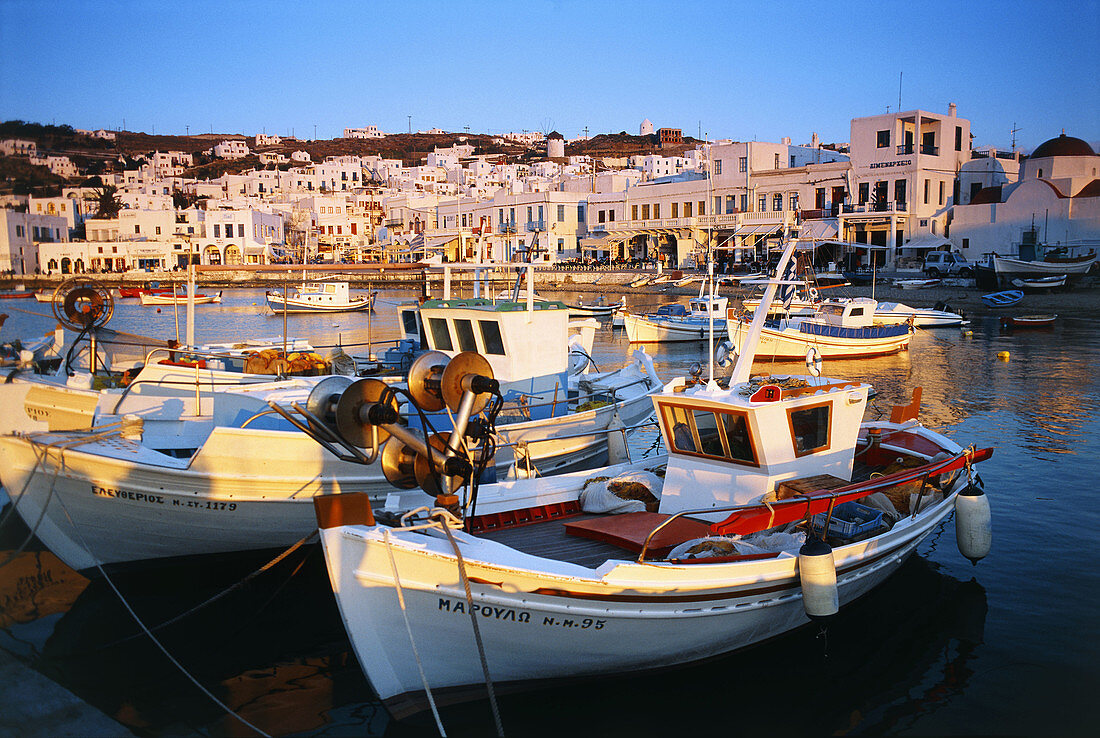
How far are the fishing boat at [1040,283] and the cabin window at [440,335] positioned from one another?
42067mm

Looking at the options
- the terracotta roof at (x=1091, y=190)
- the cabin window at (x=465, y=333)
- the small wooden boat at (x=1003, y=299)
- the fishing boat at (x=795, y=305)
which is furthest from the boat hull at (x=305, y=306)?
the terracotta roof at (x=1091, y=190)

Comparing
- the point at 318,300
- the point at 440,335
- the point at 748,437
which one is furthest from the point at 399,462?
the point at 318,300

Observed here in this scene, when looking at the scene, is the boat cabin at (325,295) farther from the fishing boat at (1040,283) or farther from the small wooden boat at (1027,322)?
the fishing boat at (1040,283)

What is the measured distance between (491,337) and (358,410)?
6575 millimetres

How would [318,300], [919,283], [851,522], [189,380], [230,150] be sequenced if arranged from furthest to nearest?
1. [230,150]
2. [318,300]
3. [919,283]
4. [189,380]
5. [851,522]

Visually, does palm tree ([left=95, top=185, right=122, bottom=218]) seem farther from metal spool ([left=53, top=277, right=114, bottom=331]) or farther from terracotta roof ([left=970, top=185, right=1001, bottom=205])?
terracotta roof ([left=970, top=185, right=1001, bottom=205])

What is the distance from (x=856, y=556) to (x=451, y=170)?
484 ft

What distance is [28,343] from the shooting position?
1143 cm

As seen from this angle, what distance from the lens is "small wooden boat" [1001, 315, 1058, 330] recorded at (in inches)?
1437

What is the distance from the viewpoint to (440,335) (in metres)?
13.1

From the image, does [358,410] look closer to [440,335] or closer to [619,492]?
[619,492]

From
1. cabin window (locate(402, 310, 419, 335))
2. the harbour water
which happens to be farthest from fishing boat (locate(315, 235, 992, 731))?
cabin window (locate(402, 310, 419, 335))

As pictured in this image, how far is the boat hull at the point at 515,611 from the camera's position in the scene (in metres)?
6.31

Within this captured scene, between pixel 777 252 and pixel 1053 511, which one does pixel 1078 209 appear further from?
pixel 1053 511
